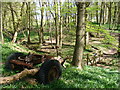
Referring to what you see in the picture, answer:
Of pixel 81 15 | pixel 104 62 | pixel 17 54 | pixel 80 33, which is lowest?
pixel 104 62

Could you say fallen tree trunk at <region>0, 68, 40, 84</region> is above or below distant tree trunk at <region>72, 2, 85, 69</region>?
below

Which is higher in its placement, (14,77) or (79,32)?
(79,32)

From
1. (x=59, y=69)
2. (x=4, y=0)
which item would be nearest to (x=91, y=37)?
(x=4, y=0)

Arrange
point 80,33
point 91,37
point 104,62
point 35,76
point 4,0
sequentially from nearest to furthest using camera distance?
point 35,76 → point 80,33 → point 104,62 → point 4,0 → point 91,37

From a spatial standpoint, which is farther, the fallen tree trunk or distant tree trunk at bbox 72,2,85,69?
distant tree trunk at bbox 72,2,85,69

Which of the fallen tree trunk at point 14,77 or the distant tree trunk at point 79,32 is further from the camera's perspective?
the distant tree trunk at point 79,32

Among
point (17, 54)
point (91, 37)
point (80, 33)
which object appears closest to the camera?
point (17, 54)

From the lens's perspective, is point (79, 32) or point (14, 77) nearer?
point (14, 77)

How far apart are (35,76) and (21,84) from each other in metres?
0.93

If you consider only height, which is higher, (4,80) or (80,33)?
(80,33)

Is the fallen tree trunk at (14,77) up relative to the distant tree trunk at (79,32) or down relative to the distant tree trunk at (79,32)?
down

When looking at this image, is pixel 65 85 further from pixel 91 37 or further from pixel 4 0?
pixel 91 37

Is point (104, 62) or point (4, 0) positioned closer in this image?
point (104, 62)

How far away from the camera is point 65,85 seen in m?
6.36
